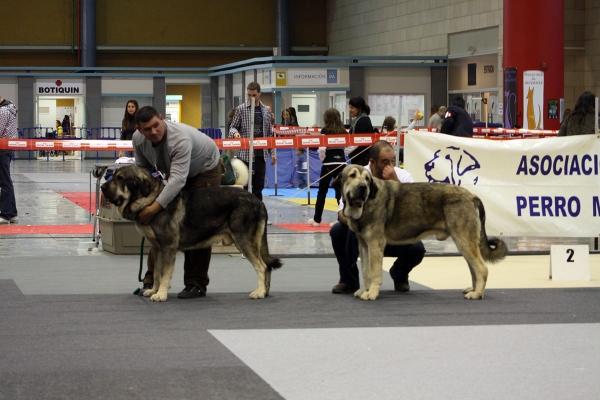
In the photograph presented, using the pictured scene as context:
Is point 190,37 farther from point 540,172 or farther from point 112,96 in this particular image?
point 540,172

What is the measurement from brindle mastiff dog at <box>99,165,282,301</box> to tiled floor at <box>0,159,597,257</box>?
9.76 feet

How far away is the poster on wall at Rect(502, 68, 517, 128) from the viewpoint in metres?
23.3

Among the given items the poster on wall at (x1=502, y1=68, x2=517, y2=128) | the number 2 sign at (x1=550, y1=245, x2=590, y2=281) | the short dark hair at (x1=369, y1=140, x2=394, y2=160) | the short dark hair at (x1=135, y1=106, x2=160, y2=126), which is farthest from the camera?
the poster on wall at (x1=502, y1=68, x2=517, y2=128)

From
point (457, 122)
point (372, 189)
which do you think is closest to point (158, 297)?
point (372, 189)

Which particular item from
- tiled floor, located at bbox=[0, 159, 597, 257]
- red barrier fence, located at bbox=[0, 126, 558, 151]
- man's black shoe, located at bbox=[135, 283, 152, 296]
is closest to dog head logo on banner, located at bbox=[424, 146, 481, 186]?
tiled floor, located at bbox=[0, 159, 597, 257]

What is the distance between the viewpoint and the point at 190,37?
44750 millimetres

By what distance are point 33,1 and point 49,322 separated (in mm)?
38678

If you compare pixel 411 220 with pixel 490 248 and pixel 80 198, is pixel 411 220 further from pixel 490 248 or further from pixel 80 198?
pixel 80 198

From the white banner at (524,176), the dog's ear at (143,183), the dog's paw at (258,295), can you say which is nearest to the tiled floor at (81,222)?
the white banner at (524,176)

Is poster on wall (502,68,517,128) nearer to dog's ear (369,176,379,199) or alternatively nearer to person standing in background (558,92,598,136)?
person standing in background (558,92,598,136)

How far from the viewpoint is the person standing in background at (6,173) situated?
43.2 feet

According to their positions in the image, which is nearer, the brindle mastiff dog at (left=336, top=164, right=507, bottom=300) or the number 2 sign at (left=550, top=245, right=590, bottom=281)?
the brindle mastiff dog at (left=336, top=164, right=507, bottom=300)

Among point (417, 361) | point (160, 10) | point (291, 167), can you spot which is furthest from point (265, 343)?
point (160, 10)

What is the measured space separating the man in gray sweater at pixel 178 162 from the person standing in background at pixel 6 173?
5.73m
